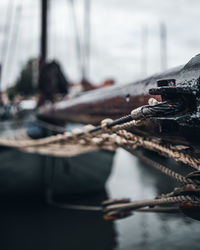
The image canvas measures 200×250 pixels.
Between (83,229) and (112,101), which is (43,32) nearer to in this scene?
(83,229)

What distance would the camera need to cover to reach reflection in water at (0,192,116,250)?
2866mm

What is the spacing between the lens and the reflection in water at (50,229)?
2866 millimetres

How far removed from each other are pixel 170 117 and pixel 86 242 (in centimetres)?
230

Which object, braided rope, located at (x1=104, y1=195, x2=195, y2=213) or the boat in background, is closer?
braided rope, located at (x1=104, y1=195, x2=195, y2=213)

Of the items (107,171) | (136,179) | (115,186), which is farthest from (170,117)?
(136,179)

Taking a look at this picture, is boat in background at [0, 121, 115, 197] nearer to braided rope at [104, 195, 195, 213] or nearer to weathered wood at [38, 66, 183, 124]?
weathered wood at [38, 66, 183, 124]

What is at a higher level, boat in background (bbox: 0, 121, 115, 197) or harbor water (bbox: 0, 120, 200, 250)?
boat in background (bbox: 0, 121, 115, 197)

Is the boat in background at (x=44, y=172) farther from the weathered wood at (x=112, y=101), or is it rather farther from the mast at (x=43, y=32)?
the mast at (x=43, y=32)

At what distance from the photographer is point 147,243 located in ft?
9.11

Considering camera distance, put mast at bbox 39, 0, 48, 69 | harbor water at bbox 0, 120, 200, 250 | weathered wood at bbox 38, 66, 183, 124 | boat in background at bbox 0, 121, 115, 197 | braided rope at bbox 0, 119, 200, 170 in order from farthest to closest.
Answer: mast at bbox 39, 0, 48, 69 < boat in background at bbox 0, 121, 115, 197 < harbor water at bbox 0, 120, 200, 250 < weathered wood at bbox 38, 66, 183, 124 < braided rope at bbox 0, 119, 200, 170

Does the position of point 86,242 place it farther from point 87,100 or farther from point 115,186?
point 115,186

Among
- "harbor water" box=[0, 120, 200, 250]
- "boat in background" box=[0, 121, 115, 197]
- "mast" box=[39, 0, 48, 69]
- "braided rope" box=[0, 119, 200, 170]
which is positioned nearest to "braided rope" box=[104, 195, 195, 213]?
"braided rope" box=[0, 119, 200, 170]

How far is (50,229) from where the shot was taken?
318 centimetres

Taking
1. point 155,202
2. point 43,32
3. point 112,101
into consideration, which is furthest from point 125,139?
point 43,32
